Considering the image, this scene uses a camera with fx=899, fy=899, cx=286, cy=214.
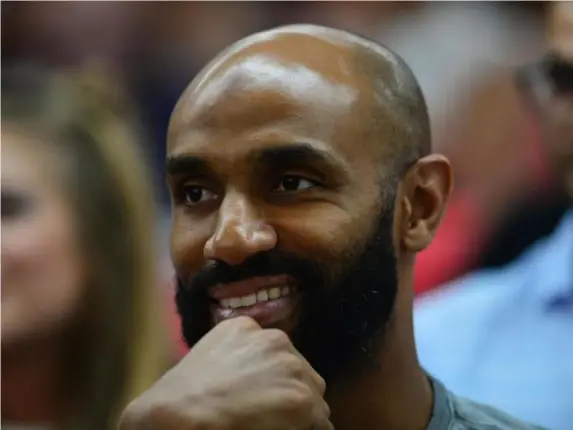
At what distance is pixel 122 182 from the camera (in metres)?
0.84

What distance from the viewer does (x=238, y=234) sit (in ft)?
1.85

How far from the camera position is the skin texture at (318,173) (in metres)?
0.58

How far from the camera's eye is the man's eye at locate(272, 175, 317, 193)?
0.59 metres

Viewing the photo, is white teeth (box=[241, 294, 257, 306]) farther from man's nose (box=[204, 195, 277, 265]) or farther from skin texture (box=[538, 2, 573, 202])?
skin texture (box=[538, 2, 573, 202])

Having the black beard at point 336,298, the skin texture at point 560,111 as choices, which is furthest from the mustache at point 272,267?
the skin texture at point 560,111

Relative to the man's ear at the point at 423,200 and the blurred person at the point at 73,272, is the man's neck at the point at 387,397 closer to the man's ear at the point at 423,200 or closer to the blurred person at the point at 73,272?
the man's ear at the point at 423,200

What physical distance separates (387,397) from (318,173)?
0.55 feet

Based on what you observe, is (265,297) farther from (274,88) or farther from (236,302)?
(274,88)

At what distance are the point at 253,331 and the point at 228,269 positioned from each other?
0.16 ft

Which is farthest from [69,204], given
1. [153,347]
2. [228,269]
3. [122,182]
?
[228,269]

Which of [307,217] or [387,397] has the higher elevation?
[307,217]

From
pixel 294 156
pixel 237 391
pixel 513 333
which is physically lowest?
pixel 513 333

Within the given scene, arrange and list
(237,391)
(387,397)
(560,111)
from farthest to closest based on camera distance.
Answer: (560,111) < (387,397) < (237,391)

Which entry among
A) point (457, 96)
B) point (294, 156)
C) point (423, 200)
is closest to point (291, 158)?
point (294, 156)
